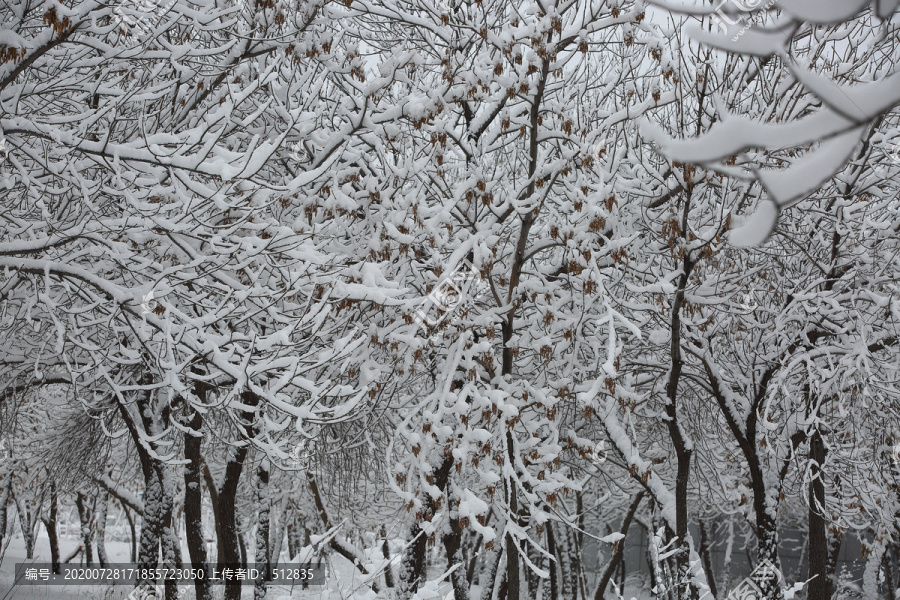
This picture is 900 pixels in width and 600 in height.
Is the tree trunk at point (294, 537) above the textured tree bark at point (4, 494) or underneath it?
underneath

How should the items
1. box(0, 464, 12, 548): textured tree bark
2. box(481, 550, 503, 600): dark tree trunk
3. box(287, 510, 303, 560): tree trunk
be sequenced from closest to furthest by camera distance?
box(481, 550, 503, 600): dark tree trunk → box(0, 464, 12, 548): textured tree bark → box(287, 510, 303, 560): tree trunk

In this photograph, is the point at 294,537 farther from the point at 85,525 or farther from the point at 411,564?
the point at 411,564

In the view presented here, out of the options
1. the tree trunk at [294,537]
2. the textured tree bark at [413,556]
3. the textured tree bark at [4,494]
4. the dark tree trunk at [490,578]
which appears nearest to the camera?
the textured tree bark at [413,556]

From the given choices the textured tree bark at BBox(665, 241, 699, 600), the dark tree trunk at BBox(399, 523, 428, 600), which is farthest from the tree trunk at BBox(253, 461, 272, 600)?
the textured tree bark at BBox(665, 241, 699, 600)

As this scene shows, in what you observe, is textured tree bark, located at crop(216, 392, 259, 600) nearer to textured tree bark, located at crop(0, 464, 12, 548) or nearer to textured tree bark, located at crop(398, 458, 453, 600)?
textured tree bark, located at crop(398, 458, 453, 600)

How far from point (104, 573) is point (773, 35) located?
17.3 meters

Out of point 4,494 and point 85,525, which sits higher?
point 4,494

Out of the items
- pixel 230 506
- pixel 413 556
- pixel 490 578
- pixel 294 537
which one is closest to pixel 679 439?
pixel 413 556

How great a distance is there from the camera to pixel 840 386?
759 cm

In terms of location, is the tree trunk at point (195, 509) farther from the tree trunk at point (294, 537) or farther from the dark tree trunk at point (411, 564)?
the tree trunk at point (294, 537)

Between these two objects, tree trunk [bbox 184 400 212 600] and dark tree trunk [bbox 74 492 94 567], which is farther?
dark tree trunk [bbox 74 492 94 567]

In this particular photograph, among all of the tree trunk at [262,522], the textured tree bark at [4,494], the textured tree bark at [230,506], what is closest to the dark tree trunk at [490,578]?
the tree trunk at [262,522]

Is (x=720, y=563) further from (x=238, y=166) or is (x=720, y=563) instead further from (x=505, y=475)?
(x=238, y=166)

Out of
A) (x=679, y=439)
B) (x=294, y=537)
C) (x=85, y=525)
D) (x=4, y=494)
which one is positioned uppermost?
(x=679, y=439)
